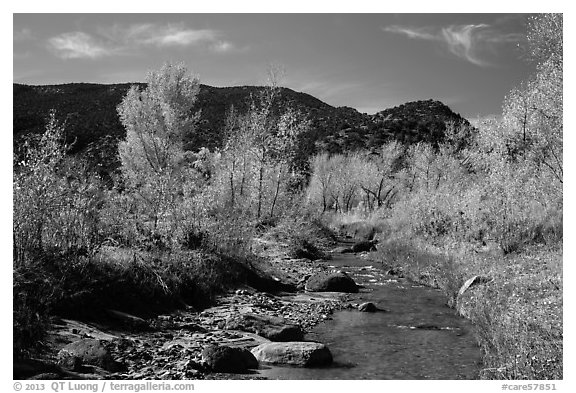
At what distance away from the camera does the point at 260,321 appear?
1079cm

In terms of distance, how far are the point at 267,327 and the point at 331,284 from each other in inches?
237

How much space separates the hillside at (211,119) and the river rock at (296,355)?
16.4 metres

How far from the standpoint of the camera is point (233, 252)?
50.7 feet

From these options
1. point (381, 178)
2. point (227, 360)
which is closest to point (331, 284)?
point (227, 360)

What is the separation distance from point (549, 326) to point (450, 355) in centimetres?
208

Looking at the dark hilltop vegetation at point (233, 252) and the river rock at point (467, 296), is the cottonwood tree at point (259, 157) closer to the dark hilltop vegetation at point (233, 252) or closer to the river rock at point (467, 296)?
the dark hilltop vegetation at point (233, 252)

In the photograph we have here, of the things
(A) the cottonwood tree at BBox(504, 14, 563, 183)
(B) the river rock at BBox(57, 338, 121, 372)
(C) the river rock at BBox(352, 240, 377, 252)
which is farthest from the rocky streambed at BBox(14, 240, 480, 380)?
(C) the river rock at BBox(352, 240, 377, 252)

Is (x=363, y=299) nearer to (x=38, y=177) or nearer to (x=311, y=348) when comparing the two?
(x=311, y=348)

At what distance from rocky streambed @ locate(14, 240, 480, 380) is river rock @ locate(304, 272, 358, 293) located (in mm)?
1261

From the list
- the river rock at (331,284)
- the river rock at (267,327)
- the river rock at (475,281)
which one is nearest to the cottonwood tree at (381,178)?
the river rock at (331,284)

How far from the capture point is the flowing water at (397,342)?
820 cm

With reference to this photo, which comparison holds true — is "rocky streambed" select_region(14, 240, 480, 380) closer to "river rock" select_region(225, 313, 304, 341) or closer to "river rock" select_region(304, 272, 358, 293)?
"river rock" select_region(225, 313, 304, 341)

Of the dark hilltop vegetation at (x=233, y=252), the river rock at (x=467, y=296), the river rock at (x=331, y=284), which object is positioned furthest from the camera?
the river rock at (x=331, y=284)
